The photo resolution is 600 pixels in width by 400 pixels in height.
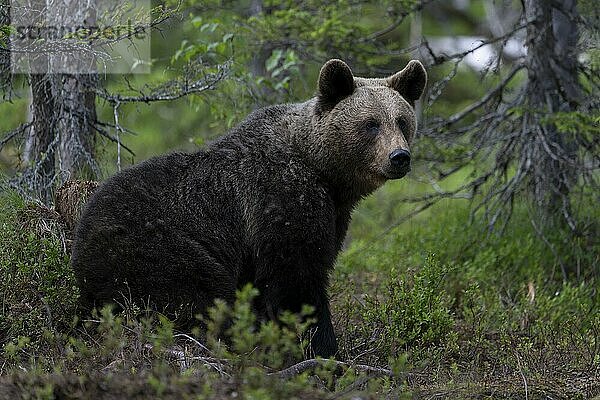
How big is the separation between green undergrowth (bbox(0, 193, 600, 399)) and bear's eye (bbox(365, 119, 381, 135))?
113 cm

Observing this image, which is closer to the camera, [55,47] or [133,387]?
[133,387]

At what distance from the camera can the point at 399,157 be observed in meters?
6.26

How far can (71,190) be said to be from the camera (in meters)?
6.91

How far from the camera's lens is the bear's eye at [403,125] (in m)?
6.55

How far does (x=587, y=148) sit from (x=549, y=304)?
6.49 feet

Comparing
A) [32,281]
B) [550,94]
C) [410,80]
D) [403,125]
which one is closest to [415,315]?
[403,125]

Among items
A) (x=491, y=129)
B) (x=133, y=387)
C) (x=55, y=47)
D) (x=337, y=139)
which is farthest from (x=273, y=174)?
(x=491, y=129)

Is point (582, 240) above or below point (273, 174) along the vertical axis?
below

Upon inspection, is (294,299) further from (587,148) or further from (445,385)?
(587,148)

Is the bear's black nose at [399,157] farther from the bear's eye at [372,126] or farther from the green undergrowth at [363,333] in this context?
the green undergrowth at [363,333]

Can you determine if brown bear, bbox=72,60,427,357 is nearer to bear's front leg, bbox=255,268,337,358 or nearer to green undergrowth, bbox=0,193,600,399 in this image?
bear's front leg, bbox=255,268,337,358

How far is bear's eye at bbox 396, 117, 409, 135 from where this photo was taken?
6546 mm

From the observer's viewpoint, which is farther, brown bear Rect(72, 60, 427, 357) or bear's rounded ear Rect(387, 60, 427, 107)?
bear's rounded ear Rect(387, 60, 427, 107)

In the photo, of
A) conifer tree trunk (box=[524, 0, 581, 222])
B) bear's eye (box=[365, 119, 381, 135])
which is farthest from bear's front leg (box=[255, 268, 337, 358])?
conifer tree trunk (box=[524, 0, 581, 222])
